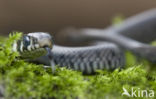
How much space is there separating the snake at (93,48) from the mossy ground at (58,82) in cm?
20

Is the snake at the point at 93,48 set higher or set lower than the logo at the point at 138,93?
higher

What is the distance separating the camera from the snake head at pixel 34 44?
1715 millimetres

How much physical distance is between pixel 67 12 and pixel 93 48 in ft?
20.6

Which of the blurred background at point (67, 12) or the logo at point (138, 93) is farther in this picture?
the blurred background at point (67, 12)

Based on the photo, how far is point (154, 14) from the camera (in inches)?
215

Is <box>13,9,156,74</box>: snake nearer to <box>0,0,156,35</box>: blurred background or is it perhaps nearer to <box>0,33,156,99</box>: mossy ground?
<box>0,33,156,99</box>: mossy ground

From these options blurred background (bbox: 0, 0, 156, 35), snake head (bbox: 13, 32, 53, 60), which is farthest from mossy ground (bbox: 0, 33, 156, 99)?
blurred background (bbox: 0, 0, 156, 35)

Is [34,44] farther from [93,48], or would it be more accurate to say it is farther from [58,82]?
[93,48]

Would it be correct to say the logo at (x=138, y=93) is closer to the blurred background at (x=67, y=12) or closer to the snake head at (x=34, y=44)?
the snake head at (x=34, y=44)

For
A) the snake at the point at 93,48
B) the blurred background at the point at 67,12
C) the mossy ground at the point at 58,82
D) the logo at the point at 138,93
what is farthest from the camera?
the blurred background at the point at 67,12

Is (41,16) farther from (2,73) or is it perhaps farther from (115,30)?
(2,73)

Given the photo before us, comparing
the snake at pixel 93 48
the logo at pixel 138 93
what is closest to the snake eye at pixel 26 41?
the snake at pixel 93 48

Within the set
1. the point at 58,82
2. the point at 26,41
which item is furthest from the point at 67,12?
the point at 58,82

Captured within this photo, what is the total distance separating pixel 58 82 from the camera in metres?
1.46
